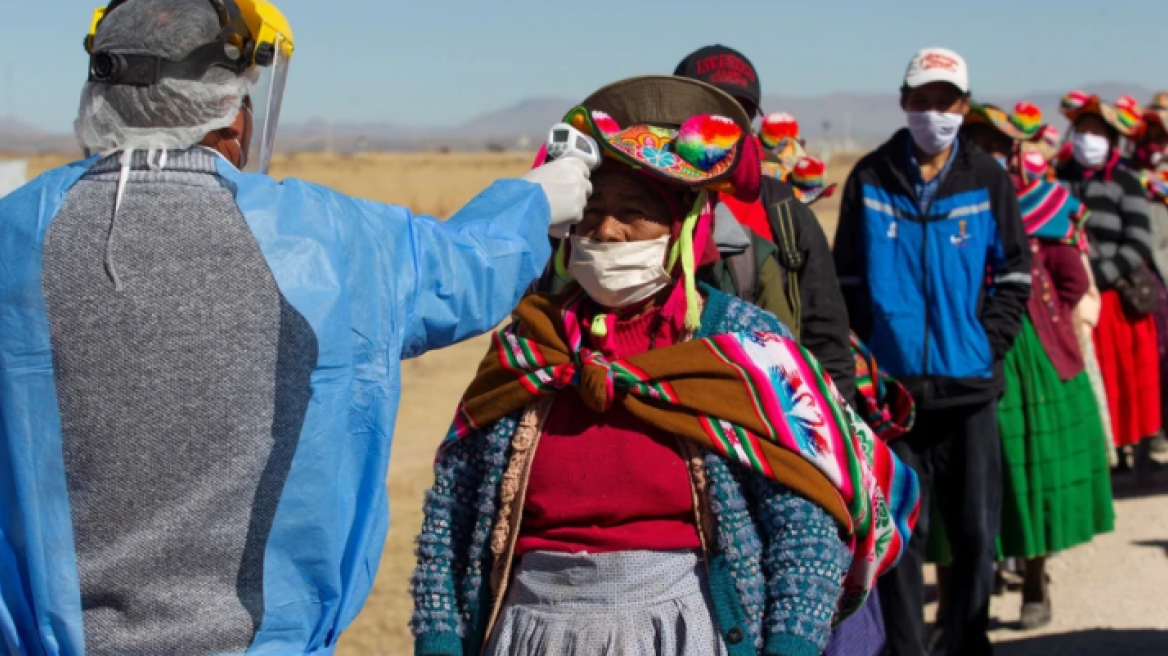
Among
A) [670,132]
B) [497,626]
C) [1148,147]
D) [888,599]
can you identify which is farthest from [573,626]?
[1148,147]

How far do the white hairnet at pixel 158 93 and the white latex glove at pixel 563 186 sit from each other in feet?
2.40

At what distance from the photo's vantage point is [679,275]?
3.84 meters

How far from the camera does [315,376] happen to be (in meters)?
2.69

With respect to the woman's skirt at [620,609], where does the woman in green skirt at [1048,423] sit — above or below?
below

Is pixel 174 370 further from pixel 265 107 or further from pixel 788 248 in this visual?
pixel 788 248

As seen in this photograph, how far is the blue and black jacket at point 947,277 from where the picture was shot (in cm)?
629

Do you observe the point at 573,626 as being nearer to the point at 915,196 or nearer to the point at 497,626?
the point at 497,626

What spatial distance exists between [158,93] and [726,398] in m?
1.51

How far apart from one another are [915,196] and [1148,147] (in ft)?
21.1

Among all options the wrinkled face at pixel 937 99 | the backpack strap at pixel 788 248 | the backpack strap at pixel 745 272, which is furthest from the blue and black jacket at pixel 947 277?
the backpack strap at pixel 745 272

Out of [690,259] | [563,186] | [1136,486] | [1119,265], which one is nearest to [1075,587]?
[1119,265]

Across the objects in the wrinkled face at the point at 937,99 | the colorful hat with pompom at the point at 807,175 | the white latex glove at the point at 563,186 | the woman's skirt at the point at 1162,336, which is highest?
the white latex glove at the point at 563,186

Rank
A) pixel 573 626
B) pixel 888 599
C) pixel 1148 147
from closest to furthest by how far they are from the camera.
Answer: pixel 573 626, pixel 888 599, pixel 1148 147

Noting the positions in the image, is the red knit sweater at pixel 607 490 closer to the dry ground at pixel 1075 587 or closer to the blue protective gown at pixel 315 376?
the blue protective gown at pixel 315 376
